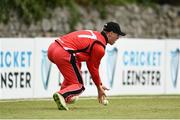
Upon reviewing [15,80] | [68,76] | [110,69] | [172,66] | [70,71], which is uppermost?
[70,71]

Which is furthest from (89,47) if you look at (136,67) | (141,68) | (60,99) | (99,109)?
(141,68)

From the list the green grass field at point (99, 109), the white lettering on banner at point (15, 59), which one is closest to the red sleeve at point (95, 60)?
the green grass field at point (99, 109)

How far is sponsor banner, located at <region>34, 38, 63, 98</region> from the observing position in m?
22.1

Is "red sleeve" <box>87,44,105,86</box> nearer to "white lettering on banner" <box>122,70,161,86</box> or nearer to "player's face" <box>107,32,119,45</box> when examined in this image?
"player's face" <box>107,32,119,45</box>

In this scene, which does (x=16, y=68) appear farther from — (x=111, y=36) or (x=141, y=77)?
(x=111, y=36)

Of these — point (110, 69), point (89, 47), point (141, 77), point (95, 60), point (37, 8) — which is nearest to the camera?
point (95, 60)

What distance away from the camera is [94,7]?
116 ft

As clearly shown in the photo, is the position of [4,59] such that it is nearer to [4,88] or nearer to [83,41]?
[4,88]

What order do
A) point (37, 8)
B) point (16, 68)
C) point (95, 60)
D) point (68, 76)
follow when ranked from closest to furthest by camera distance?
point (95, 60)
point (68, 76)
point (16, 68)
point (37, 8)

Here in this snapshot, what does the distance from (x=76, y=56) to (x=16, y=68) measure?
427cm

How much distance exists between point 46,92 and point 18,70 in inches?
42.6

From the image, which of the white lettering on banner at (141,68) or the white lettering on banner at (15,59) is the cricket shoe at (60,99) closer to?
the white lettering on banner at (15,59)

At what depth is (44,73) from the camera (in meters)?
22.3

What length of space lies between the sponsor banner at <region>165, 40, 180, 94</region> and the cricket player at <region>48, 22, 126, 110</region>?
277 inches
